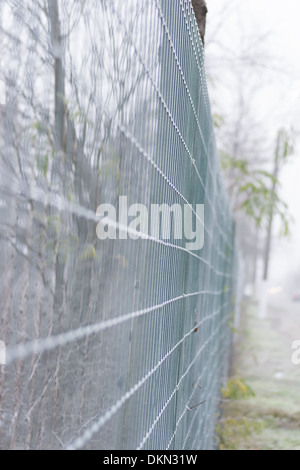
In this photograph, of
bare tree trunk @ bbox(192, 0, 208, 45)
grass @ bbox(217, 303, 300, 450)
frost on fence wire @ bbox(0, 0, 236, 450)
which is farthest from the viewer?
grass @ bbox(217, 303, 300, 450)

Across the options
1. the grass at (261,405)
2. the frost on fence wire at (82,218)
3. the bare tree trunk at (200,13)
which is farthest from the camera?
the grass at (261,405)

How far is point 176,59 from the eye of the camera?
2.84 m

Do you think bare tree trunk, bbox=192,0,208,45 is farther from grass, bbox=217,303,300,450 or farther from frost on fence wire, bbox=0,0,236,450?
grass, bbox=217,303,300,450

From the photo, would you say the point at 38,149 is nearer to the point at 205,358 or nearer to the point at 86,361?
the point at 86,361

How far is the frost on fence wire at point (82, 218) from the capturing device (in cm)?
133

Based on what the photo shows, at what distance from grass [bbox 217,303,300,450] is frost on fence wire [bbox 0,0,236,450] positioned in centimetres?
488

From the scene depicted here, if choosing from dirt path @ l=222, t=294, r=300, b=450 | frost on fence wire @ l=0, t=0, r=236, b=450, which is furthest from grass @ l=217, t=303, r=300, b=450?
frost on fence wire @ l=0, t=0, r=236, b=450

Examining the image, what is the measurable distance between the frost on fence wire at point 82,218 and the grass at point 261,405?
4.88 m

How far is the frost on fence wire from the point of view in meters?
1.33

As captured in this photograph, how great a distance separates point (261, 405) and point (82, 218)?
792cm

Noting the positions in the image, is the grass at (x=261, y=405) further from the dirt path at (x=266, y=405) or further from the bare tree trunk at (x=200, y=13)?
the bare tree trunk at (x=200, y=13)

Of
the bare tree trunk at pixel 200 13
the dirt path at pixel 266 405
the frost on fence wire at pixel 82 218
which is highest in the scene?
the bare tree trunk at pixel 200 13

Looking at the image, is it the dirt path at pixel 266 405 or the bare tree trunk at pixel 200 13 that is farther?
the dirt path at pixel 266 405

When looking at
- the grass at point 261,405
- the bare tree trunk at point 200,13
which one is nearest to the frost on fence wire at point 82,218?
the bare tree trunk at point 200,13
